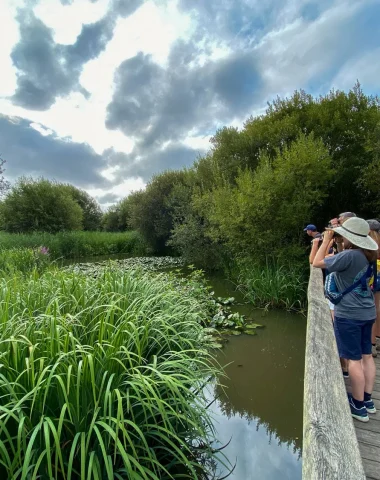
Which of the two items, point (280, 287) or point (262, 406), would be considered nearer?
point (262, 406)

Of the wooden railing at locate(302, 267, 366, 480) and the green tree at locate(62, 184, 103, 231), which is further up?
the green tree at locate(62, 184, 103, 231)

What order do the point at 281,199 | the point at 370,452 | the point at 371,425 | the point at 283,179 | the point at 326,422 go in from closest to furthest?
the point at 326,422
the point at 370,452
the point at 371,425
the point at 283,179
the point at 281,199

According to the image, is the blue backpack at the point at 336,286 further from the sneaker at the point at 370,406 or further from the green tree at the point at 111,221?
the green tree at the point at 111,221

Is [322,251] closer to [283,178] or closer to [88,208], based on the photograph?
[283,178]

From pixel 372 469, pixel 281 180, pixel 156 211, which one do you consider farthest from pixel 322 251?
pixel 156 211

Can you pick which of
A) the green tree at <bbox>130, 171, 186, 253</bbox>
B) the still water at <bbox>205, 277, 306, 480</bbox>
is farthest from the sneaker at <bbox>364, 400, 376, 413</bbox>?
the green tree at <bbox>130, 171, 186, 253</bbox>

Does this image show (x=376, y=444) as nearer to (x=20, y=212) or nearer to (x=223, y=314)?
(x=223, y=314)

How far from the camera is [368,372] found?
2.18 m

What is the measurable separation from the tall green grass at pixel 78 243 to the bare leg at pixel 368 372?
45.1 ft

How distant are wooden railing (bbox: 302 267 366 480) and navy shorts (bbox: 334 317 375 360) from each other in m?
0.09

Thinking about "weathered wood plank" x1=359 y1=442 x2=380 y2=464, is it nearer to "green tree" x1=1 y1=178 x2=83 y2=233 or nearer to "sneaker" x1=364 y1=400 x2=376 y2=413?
"sneaker" x1=364 y1=400 x2=376 y2=413

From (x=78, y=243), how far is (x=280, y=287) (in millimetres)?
14424

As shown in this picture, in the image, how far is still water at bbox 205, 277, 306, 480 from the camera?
98.0 inches

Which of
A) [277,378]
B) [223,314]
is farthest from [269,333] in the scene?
[277,378]
